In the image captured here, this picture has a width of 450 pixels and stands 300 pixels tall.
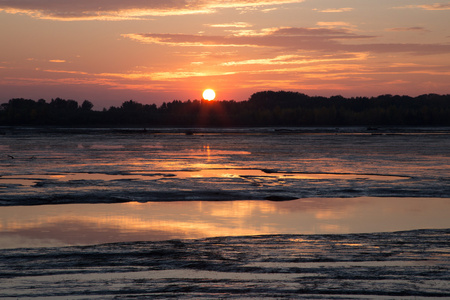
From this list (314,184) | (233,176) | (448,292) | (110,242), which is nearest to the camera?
(448,292)

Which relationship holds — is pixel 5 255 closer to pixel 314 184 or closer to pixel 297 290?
pixel 297 290

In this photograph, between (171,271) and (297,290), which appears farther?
(171,271)

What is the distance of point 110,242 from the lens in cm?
1291

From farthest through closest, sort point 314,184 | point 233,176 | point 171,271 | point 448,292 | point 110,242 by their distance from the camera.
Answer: point 233,176 → point 314,184 → point 110,242 → point 171,271 → point 448,292

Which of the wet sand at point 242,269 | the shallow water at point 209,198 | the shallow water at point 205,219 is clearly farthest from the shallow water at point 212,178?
Answer: the wet sand at point 242,269

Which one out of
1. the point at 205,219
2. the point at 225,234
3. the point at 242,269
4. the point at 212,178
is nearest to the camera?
the point at 242,269

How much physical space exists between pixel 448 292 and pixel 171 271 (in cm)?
457

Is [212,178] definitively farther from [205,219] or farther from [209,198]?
[205,219]

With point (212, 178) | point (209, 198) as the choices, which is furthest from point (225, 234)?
point (212, 178)

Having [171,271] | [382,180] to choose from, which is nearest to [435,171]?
[382,180]

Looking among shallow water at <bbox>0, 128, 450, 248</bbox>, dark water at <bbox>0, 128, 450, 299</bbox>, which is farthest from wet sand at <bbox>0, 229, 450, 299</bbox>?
shallow water at <bbox>0, 128, 450, 248</bbox>

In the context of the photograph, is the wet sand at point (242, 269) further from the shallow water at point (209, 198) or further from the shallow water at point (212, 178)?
the shallow water at point (212, 178)

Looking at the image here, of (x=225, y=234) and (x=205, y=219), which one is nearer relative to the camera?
(x=225, y=234)

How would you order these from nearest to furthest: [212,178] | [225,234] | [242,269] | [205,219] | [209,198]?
[242,269] < [225,234] < [205,219] < [209,198] < [212,178]
